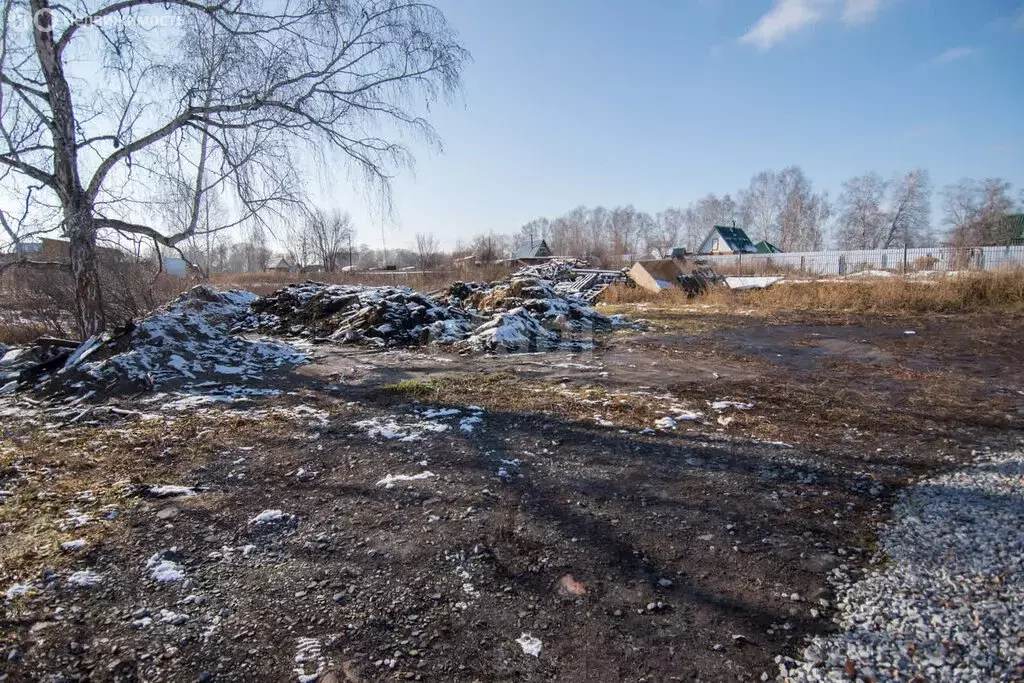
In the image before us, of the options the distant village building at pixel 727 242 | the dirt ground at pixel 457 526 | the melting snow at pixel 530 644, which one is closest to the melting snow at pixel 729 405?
the dirt ground at pixel 457 526

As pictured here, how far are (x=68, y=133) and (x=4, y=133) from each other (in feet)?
2.23

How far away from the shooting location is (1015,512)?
8.69 feet

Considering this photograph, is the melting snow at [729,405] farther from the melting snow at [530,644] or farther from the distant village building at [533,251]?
the distant village building at [533,251]

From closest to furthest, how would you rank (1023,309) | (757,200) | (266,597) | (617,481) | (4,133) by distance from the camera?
(266,597)
(617,481)
(4,133)
(1023,309)
(757,200)

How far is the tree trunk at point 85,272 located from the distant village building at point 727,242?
50.3 m

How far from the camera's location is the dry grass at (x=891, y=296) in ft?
43.3

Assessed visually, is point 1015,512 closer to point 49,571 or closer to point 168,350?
point 49,571

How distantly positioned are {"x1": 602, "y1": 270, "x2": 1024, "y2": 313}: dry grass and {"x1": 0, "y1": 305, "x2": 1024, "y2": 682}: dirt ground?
10.0m

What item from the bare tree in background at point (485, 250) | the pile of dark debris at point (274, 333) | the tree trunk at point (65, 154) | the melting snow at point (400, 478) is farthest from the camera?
the bare tree in background at point (485, 250)

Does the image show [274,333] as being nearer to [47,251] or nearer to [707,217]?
[47,251]

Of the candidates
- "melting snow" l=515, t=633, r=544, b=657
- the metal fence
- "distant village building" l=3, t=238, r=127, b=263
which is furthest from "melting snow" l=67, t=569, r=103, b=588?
the metal fence

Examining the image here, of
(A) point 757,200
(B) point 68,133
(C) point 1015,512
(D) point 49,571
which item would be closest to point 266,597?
(D) point 49,571

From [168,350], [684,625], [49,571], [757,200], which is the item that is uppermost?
[757,200]

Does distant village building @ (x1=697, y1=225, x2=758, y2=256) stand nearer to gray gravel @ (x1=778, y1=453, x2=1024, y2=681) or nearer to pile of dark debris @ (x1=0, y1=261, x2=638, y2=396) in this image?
pile of dark debris @ (x1=0, y1=261, x2=638, y2=396)
